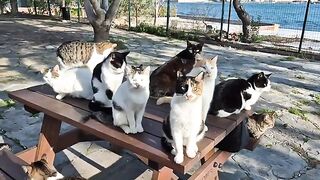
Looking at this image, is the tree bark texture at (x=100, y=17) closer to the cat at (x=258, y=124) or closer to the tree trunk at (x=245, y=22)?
the tree trunk at (x=245, y=22)

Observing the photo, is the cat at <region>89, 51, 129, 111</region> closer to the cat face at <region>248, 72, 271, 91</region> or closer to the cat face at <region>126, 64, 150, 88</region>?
the cat face at <region>126, 64, 150, 88</region>

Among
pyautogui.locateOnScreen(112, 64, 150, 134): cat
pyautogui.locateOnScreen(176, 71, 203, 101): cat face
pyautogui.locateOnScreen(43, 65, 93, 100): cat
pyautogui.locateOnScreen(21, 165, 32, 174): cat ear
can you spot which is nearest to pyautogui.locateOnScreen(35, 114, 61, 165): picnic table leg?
pyautogui.locateOnScreen(43, 65, 93, 100): cat

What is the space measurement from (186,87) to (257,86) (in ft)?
3.06

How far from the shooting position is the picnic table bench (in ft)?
4.78

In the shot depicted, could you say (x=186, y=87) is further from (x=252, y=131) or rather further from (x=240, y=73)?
(x=240, y=73)

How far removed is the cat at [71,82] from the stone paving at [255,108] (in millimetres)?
755

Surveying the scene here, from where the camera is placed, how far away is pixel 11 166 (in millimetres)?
1771

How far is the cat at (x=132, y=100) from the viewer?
146cm

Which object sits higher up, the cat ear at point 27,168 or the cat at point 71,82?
the cat at point 71,82

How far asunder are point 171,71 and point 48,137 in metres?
1.04

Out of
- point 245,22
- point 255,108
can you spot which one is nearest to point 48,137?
point 255,108

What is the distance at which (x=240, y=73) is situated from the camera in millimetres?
4883

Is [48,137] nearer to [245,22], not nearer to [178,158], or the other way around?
[178,158]

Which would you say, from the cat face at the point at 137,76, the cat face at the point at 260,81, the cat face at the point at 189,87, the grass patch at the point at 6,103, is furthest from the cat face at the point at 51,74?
the grass patch at the point at 6,103
